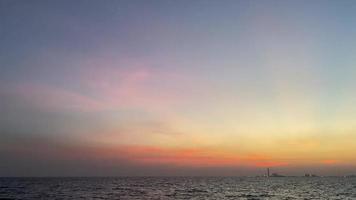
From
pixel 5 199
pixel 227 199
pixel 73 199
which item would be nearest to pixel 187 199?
pixel 227 199

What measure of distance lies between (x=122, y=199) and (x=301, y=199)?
1245 inches

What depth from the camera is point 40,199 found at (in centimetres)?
5981

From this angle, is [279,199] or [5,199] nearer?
[5,199]

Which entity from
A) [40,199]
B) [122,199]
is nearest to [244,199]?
[122,199]

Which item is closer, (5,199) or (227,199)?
(5,199)

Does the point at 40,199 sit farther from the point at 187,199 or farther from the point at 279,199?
the point at 279,199

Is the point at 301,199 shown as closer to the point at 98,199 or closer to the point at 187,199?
the point at 187,199

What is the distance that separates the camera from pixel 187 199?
197 feet

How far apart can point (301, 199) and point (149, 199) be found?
27096mm

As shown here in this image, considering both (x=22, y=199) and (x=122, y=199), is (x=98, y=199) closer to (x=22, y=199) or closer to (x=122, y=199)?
(x=122, y=199)

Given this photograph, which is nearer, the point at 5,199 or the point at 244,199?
the point at 5,199

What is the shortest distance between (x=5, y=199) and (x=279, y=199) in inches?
1811

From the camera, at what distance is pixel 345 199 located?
204 feet

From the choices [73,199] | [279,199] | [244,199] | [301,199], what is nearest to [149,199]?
[73,199]
